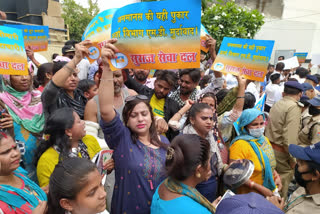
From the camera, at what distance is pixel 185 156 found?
1.61 m

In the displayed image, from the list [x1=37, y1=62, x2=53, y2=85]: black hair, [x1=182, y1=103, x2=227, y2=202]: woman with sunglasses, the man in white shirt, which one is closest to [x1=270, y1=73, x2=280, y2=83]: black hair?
the man in white shirt

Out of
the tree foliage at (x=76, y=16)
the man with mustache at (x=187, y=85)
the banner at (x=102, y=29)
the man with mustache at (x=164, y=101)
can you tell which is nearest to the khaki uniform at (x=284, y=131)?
the man with mustache at (x=187, y=85)

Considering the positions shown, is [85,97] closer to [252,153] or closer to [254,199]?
[252,153]

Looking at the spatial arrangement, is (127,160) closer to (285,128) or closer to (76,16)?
(285,128)

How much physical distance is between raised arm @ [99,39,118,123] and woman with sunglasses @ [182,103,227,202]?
3.89ft

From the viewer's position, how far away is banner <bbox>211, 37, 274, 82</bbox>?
3.41 m

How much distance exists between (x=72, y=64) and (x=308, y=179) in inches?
90.4

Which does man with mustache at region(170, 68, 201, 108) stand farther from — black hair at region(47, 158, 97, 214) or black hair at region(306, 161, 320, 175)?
black hair at region(47, 158, 97, 214)

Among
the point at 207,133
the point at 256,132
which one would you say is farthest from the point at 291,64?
the point at 207,133

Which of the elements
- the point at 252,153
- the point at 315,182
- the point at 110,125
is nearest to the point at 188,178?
the point at 110,125

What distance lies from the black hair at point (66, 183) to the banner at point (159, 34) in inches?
39.4

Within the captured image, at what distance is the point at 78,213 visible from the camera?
1505 millimetres

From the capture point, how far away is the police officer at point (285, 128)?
13.4ft

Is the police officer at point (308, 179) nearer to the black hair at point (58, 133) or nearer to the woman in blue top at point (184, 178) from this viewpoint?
the woman in blue top at point (184, 178)
